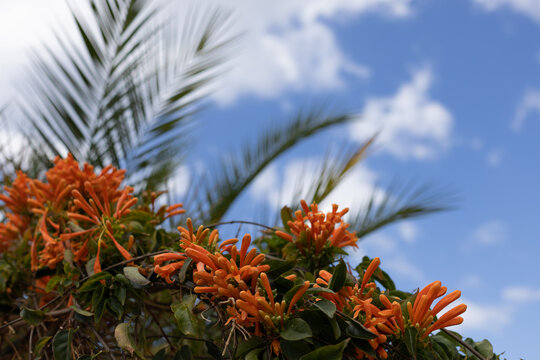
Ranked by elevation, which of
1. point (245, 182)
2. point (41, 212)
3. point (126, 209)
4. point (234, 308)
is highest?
point (245, 182)

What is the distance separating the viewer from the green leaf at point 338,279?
0.94m

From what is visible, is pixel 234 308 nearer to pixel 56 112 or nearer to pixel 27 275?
pixel 27 275

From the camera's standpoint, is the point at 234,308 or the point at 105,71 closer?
the point at 234,308

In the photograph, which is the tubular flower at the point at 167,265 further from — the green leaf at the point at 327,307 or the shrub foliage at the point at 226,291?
the green leaf at the point at 327,307

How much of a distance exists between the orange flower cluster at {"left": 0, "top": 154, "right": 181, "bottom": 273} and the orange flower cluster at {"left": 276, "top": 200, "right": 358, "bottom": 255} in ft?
1.34

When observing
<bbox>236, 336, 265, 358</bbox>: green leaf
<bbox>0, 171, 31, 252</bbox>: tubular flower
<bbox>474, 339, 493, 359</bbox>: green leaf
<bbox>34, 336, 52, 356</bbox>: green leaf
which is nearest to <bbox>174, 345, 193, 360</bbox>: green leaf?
<bbox>236, 336, 265, 358</bbox>: green leaf

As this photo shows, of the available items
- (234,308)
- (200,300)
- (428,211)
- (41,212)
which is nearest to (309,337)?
(234,308)

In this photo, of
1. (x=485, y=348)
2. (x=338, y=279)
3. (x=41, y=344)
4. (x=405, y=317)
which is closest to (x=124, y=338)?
(x=41, y=344)

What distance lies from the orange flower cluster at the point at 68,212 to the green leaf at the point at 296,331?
0.50 meters

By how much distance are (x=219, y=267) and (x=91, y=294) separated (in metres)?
0.42

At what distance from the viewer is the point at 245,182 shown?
3283 millimetres

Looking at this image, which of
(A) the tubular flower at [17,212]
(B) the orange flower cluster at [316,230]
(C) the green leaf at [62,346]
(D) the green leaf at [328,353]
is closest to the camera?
(D) the green leaf at [328,353]

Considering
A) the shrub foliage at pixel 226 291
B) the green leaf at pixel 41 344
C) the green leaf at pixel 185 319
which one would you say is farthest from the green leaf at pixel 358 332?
the green leaf at pixel 41 344

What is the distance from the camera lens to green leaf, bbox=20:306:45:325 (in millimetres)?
1177
